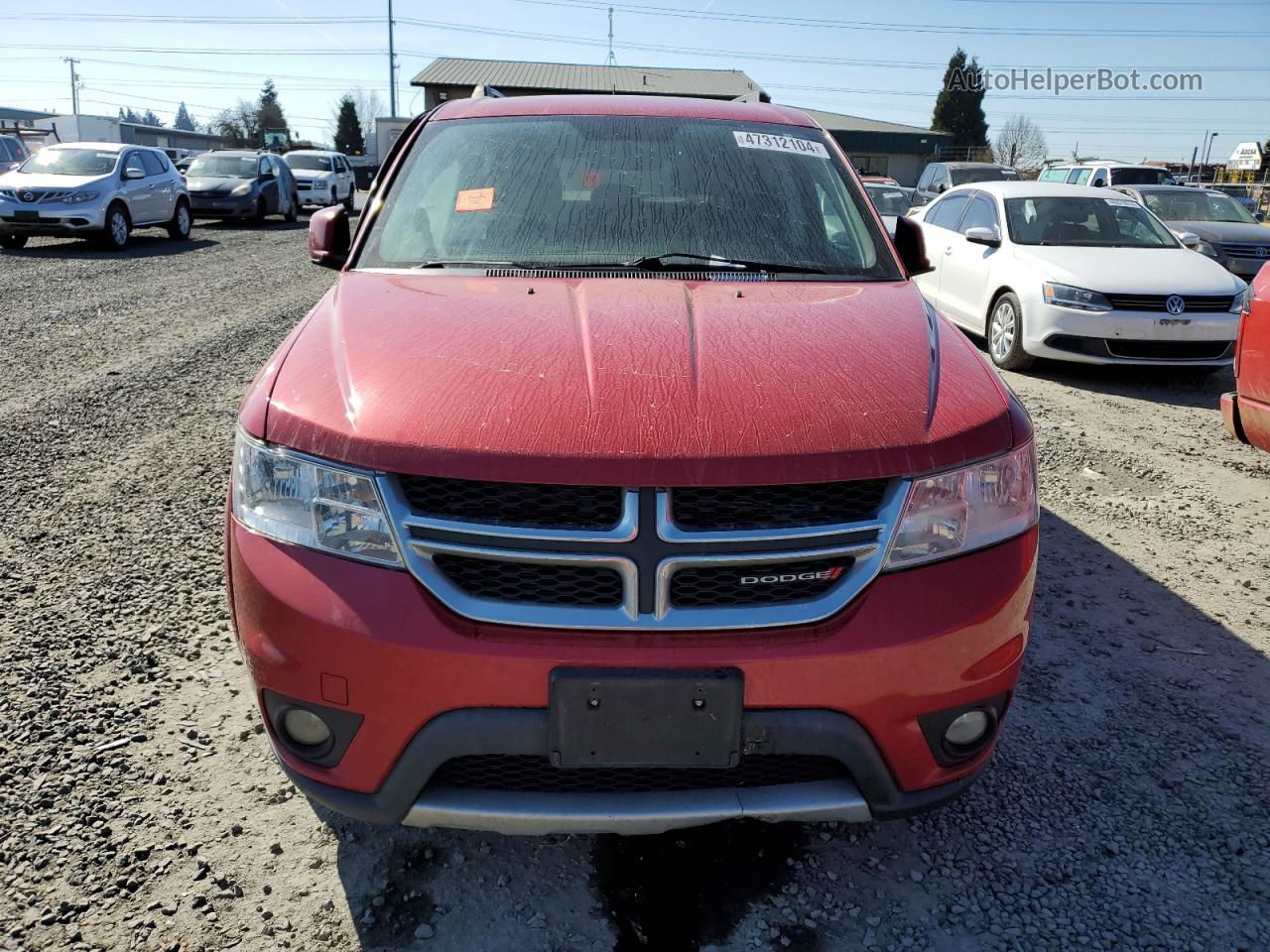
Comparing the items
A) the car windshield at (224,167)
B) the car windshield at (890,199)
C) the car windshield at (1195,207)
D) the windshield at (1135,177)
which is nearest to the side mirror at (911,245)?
the car windshield at (1195,207)

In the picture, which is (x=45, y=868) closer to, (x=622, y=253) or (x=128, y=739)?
(x=128, y=739)

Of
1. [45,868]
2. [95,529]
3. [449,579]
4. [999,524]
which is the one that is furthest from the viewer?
[95,529]

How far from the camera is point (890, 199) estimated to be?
57.7 ft

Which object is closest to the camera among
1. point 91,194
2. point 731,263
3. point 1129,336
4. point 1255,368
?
point 731,263

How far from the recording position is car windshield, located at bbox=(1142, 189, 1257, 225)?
13.7m

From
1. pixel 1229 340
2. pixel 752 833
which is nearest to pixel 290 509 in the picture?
pixel 752 833

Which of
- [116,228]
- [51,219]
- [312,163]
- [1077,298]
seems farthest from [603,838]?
[312,163]

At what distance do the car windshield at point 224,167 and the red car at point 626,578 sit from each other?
20.4 metres

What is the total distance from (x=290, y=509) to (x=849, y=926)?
1.46 meters

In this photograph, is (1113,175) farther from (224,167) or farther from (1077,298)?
(224,167)

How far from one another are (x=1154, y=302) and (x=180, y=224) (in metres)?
15.2

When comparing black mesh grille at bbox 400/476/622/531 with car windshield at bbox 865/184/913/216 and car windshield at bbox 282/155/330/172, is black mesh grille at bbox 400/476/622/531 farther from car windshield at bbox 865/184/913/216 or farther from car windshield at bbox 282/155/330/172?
car windshield at bbox 282/155/330/172

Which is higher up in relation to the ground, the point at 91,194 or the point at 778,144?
the point at 778,144

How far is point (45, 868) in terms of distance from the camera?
2150mm
